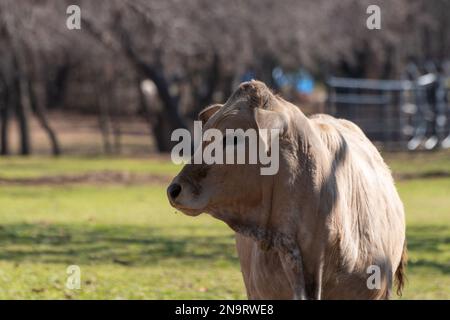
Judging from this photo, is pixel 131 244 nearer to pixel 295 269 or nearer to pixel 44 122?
pixel 295 269

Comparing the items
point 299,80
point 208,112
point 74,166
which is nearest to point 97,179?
point 74,166

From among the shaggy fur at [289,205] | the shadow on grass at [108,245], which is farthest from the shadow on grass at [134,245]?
the shaggy fur at [289,205]

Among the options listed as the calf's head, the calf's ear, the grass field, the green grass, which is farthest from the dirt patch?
the calf's head

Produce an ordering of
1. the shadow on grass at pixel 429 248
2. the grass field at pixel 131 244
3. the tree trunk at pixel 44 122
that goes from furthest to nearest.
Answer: the tree trunk at pixel 44 122, the shadow on grass at pixel 429 248, the grass field at pixel 131 244

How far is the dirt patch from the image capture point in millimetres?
26594

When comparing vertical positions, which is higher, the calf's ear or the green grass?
the calf's ear

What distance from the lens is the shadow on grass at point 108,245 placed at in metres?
13.8

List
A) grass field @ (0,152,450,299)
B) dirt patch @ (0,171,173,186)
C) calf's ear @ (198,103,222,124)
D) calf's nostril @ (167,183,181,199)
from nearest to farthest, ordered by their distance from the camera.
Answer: calf's nostril @ (167,183,181,199) → calf's ear @ (198,103,222,124) → grass field @ (0,152,450,299) → dirt patch @ (0,171,173,186)

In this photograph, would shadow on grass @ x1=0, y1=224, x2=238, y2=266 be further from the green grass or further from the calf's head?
the green grass

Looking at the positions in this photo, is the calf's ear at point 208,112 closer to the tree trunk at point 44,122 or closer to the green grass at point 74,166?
the green grass at point 74,166

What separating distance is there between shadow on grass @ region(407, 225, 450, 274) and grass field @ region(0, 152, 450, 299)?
0.01 metres

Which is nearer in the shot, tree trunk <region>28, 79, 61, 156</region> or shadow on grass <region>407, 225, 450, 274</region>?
shadow on grass <region>407, 225, 450, 274</region>

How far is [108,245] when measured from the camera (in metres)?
15.2

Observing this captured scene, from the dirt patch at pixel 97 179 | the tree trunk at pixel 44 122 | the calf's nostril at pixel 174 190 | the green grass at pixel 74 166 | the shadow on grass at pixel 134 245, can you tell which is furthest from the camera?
the tree trunk at pixel 44 122
